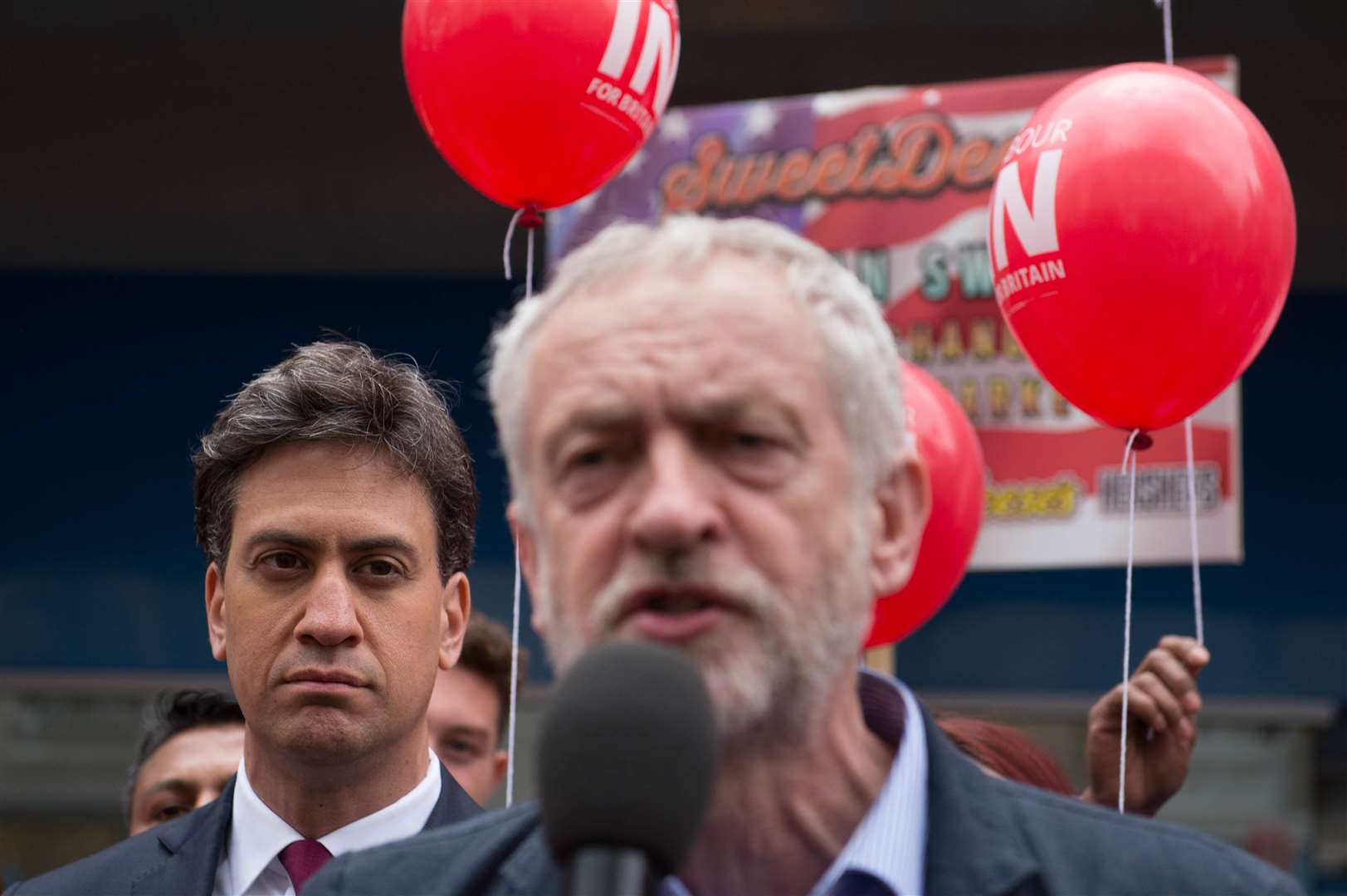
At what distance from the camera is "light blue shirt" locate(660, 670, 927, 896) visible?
159cm

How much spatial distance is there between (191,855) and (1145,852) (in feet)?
4.25

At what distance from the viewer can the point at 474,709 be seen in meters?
3.68

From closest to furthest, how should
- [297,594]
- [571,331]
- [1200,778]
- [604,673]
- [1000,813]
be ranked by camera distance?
[604,673], [1000,813], [571,331], [297,594], [1200,778]

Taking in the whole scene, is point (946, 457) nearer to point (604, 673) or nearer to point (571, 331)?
point (571, 331)

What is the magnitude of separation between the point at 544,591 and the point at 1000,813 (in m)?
0.43

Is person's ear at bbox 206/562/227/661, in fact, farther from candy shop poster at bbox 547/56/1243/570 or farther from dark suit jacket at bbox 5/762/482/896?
candy shop poster at bbox 547/56/1243/570

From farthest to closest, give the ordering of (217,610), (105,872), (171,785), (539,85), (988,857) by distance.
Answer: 1. (171,785)
2. (539,85)
3. (217,610)
4. (105,872)
5. (988,857)

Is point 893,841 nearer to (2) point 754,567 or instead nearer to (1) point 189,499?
(2) point 754,567

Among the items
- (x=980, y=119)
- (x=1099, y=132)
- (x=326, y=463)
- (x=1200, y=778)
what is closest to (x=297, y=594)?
(x=326, y=463)

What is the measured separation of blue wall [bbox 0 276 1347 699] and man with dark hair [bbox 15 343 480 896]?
498 centimetres

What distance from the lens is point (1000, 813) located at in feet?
5.26

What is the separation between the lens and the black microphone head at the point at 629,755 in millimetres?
1306

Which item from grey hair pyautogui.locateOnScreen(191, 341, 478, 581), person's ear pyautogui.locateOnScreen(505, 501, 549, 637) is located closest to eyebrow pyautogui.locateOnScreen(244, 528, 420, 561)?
grey hair pyautogui.locateOnScreen(191, 341, 478, 581)

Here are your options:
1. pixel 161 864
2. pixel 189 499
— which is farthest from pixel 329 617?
pixel 189 499
